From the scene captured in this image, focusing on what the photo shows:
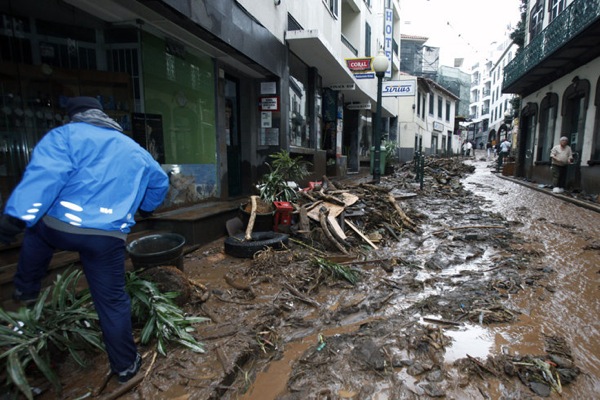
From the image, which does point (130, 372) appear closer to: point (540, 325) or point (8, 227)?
point (8, 227)

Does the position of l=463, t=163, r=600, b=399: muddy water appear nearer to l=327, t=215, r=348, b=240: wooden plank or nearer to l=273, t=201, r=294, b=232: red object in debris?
l=327, t=215, r=348, b=240: wooden plank

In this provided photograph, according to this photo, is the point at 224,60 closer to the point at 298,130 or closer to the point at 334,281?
the point at 298,130

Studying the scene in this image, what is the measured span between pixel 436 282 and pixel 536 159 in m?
14.5

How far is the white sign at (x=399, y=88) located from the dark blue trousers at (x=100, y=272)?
39.7 ft

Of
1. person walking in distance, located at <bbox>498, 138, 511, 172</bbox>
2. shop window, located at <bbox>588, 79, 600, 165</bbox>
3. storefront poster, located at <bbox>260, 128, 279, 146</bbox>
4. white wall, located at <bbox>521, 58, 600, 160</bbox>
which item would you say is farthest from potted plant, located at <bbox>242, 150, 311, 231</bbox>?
person walking in distance, located at <bbox>498, 138, 511, 172</bbox>

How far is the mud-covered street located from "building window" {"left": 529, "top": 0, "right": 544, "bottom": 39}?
1411cm

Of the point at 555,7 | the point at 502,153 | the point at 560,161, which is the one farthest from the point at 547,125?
the point at 502,153

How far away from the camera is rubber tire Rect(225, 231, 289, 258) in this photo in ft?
16.3

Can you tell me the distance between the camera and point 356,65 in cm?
1167

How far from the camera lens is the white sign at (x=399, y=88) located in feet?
40.5

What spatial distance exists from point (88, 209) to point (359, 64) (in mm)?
11136

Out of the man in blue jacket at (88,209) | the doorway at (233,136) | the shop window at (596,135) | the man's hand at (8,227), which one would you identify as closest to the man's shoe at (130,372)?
the man in blue jacket at (88,209)

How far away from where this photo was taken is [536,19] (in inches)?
635

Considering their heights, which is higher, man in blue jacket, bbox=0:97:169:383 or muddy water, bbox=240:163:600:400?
man in blue jacket, bbox=0:97:169:383
